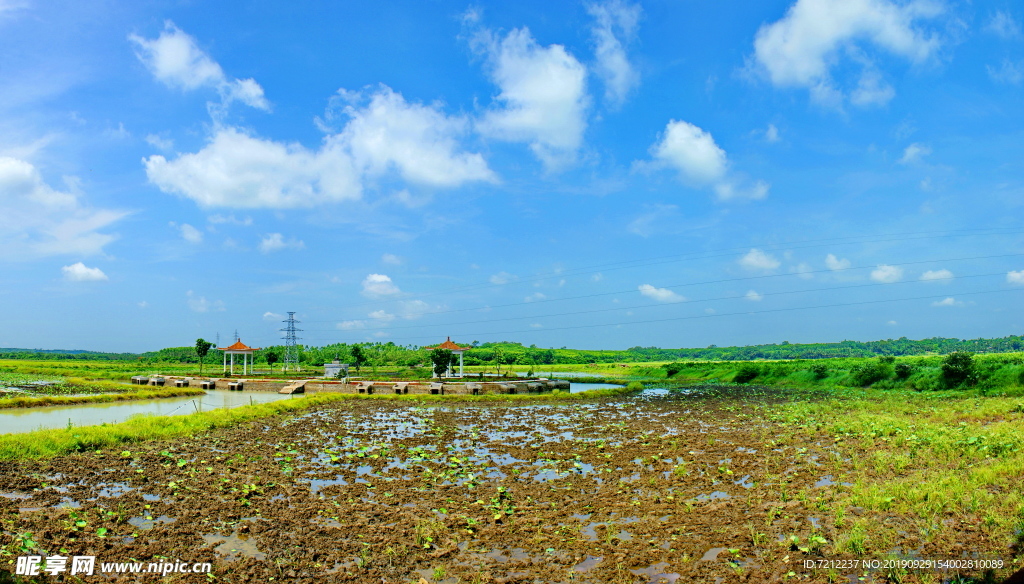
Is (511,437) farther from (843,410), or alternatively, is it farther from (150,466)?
(843,410)

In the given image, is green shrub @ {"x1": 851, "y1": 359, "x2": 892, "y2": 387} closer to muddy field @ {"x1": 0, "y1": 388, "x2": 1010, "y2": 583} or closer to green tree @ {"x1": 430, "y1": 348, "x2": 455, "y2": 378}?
muddy field @ {"x1": 0, "y1": 388, "x2": 1010, "y2": 583}

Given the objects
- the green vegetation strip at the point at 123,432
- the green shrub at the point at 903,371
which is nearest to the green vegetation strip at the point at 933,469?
the green vegetation strip at the point at 123,432

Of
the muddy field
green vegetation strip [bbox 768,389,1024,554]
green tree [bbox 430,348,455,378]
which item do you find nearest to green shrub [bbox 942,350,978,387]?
green vegetation strip [bbox 768,389,1024,554]

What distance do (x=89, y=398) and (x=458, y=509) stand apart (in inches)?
1190

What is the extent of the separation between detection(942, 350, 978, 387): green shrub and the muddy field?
2518 cm

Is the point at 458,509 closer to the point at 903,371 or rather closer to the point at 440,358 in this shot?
the point at 440,358

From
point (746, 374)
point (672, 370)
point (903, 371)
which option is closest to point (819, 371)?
point (746, 374)

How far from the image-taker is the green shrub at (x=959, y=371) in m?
34.3

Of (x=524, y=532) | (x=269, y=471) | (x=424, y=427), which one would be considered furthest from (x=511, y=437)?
(x=524, y=532)

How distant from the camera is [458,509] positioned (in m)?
9.94

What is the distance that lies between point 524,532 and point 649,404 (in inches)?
A: 947

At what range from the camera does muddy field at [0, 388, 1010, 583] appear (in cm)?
750

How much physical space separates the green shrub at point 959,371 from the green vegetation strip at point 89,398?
50.5 m

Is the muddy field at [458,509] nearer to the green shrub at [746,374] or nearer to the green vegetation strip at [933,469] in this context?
the green vegetation strip at [933,469]
